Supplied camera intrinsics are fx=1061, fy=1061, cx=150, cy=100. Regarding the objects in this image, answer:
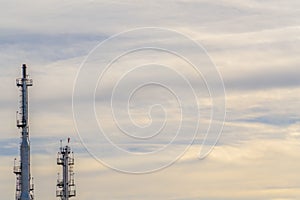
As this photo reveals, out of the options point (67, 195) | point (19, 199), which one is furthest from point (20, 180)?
point (67, 195)

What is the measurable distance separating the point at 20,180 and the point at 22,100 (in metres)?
12.3

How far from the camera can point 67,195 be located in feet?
623

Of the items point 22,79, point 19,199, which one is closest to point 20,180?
point 19,199

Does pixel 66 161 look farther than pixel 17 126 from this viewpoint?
Yes

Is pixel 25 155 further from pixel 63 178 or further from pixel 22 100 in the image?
pixel 63 178

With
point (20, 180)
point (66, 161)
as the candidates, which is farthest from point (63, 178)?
point (20, 180)

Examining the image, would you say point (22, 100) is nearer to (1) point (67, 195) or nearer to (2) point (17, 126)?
(2) point (17, 126)

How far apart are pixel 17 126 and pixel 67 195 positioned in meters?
29.8

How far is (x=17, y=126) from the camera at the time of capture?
164 m

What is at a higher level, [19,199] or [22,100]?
[22,100]

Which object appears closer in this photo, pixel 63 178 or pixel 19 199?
pixel 19 199

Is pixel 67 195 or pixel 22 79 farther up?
pixel 22 79

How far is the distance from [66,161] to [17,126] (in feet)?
103

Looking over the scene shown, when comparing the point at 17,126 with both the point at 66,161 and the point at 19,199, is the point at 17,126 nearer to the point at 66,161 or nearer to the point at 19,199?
the point at 19,199
